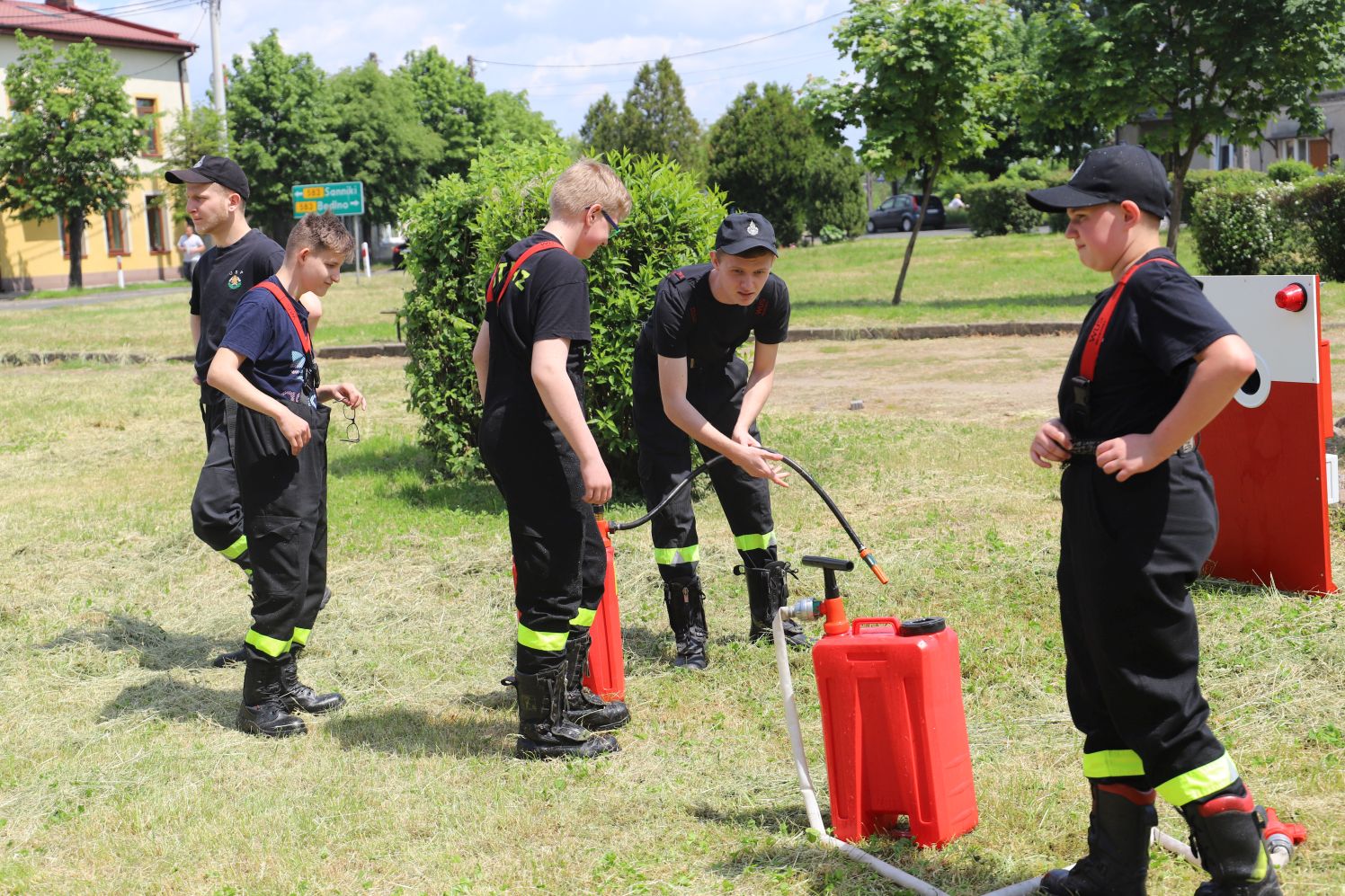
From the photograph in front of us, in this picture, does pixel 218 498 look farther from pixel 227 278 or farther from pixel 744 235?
pixel 744 235

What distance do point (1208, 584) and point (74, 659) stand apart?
16.7 ft

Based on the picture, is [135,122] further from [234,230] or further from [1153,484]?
[1153,484]

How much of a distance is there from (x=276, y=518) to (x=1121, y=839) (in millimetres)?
3112

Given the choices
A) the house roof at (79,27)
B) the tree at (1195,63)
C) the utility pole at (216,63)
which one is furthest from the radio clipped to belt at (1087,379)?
the house roof at (79,27)

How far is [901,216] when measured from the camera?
48.4 meters

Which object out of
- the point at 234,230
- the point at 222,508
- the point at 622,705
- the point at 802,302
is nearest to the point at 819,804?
the point at 622,705

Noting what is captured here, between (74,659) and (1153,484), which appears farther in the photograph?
(74,659)

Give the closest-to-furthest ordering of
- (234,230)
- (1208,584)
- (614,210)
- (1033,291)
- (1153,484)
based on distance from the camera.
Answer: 1. (1153,484)
2. (614,210)
3. (234,230)
4. (1208,584)
5. (1033,291)

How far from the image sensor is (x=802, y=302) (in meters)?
21.9

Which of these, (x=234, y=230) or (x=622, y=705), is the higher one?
(x=234, y=230)

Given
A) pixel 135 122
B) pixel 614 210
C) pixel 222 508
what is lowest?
pixel 222 508

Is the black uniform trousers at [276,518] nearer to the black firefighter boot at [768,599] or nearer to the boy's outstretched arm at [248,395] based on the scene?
the boy's outstretched arm at [248,395]

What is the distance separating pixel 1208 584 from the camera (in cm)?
594

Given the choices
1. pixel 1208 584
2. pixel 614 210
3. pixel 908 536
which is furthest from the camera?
pixel 908 536
